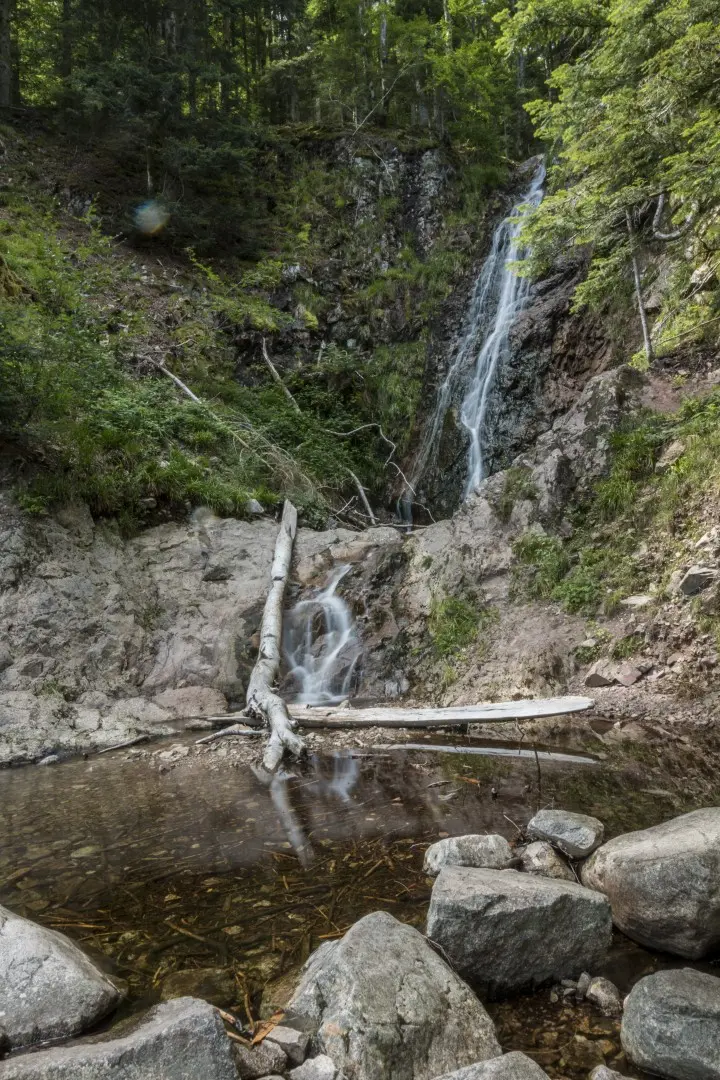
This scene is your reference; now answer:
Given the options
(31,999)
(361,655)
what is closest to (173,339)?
(361,655)

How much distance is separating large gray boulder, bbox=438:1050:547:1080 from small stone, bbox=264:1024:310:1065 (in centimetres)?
54

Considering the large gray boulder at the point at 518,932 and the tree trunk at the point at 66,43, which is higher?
the tree trunk at the point at 66,43

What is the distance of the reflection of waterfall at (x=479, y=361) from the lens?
14.6 metres

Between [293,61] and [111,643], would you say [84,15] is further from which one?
[111,643]

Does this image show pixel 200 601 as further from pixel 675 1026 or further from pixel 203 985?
pixel 675 1026

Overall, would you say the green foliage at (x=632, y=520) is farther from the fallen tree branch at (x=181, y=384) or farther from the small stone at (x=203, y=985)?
the fallen tree branch at (x=181, y=384)

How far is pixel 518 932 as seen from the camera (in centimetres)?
265

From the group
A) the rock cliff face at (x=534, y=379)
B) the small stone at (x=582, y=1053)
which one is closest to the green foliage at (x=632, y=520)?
the rock cliff face at (x=534, y=379)

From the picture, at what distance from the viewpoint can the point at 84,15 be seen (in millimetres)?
18562

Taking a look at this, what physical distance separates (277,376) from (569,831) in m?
14.5

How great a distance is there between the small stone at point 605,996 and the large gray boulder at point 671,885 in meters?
0.37

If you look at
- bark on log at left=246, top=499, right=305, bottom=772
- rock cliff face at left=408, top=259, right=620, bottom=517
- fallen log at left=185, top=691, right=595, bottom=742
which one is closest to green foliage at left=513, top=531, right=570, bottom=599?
fallen log at left=185, top=691, right=595, bottom=742

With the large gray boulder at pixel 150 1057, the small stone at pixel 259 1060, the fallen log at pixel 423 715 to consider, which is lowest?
the fallen log at pixel 423 715

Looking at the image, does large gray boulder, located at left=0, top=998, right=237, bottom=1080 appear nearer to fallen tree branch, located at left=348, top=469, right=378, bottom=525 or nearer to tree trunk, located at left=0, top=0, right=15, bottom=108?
fallen tree branch, located at left=348, top=469, right=378, bottom=525
